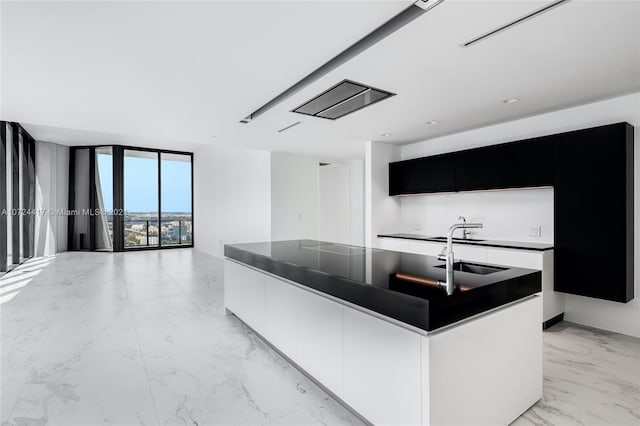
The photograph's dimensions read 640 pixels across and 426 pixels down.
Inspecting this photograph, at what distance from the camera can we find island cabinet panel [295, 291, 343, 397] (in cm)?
196

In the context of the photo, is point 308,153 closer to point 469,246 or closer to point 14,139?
point 469,246

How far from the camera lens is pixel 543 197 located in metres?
3.82

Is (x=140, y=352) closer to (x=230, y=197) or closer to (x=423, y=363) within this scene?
(x=423, y=363)

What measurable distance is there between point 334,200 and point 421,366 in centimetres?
709

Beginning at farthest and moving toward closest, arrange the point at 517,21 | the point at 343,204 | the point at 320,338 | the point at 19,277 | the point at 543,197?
1. the point at 343,204
2. the point at 19,277
3. the point at 543,197
4. the point at 320,338
5. the point at 517,21

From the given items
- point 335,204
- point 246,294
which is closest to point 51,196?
point 335,204

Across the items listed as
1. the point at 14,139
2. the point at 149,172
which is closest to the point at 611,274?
the point at 14,139

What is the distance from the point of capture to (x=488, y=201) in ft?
14.4

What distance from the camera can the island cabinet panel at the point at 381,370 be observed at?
1488 mm

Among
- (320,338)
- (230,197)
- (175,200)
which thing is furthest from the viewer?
(175,200)

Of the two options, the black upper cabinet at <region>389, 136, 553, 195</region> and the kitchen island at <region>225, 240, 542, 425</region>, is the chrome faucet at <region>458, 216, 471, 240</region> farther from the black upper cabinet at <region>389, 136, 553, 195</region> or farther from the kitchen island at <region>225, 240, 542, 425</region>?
the kitchen island at <region>225, 240, 542, 425</region>

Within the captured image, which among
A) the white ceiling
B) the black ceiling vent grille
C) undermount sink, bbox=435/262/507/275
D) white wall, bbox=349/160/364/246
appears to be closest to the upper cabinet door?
the white ceiling

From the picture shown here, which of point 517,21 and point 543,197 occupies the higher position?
point 517,21

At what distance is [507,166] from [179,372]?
156 inches
